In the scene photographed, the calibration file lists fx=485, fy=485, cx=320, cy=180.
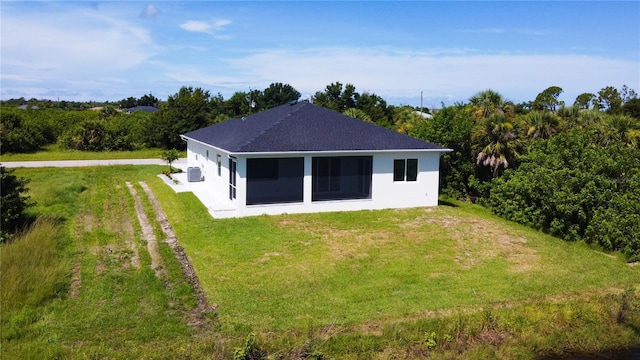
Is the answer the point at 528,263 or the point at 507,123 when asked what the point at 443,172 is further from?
the point at 528,263

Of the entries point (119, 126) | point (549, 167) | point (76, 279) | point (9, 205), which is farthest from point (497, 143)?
point (119, 126)

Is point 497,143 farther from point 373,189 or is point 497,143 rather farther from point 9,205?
point 9,205

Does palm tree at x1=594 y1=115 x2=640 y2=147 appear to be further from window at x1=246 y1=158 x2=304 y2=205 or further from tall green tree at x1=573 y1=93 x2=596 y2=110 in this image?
tall green tree at x1=573 y1=93 x2=596 y2=110

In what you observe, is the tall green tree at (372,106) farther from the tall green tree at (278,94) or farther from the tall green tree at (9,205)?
the tall green tree at (9,205)

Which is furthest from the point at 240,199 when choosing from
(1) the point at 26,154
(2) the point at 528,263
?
(1) the point at 26,154

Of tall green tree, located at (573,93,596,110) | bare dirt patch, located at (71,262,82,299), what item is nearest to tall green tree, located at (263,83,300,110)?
tall green tree, located at (573,93,596,110)

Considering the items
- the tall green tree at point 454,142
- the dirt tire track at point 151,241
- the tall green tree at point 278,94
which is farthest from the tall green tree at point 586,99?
the dirt tire track at point 151,241
